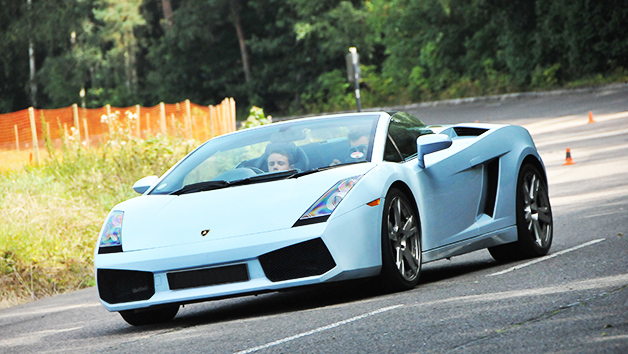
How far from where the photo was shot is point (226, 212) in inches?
246

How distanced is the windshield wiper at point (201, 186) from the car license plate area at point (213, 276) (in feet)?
2.75

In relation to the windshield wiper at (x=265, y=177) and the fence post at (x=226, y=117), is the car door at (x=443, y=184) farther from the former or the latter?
the fence post at (x=226, y=117)

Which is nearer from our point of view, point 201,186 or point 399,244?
point 399,244

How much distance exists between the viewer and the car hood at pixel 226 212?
610cm

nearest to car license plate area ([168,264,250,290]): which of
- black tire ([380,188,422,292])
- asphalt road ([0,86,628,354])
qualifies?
asphalt road ([0,86,628,354])

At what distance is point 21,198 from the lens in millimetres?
12727

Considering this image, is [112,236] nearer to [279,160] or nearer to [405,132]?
[279,160]

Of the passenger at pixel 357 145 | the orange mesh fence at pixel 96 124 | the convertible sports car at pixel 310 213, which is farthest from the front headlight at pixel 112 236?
the orange mesh fence at pixel 96 124

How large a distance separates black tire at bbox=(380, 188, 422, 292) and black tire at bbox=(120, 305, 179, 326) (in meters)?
1.55

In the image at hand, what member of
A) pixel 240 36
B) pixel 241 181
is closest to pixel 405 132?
pixel 241 181

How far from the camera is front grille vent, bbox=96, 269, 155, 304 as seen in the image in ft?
20.3

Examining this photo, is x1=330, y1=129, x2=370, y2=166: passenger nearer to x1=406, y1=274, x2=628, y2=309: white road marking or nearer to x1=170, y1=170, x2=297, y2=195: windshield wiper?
x1=170, y1=170, x2=297, y2=195: windshield wiper

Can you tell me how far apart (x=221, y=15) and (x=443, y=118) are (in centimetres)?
2826

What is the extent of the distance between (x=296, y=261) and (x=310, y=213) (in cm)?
32
